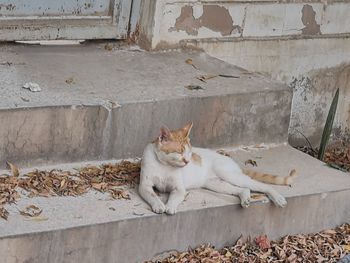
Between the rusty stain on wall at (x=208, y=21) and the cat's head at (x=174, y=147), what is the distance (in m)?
2.09

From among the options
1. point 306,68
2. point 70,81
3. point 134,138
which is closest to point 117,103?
point 134,138

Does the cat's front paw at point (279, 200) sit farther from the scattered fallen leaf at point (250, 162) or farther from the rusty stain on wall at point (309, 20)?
the rusty stain on wall at point (309, 20)

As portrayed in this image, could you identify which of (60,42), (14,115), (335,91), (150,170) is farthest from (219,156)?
(335,91)

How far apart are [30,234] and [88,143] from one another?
122 centimetres

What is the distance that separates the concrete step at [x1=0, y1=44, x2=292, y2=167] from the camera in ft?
19.5

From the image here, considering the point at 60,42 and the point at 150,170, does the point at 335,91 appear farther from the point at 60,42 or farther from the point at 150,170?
the point at 150,170

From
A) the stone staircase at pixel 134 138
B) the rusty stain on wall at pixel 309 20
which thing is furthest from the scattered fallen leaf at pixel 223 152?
the rusty stain on wall at pixel 309 20

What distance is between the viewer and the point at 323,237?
20.6 feet

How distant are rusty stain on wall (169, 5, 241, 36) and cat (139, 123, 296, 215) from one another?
170 centimetres

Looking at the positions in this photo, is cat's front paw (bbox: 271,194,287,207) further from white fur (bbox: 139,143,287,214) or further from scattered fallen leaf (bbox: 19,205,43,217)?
scattered fallen leaf (bbox: 19,205,43,217)

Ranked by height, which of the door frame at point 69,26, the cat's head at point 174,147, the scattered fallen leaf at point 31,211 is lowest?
the scattered fallen leaf at point 31,211

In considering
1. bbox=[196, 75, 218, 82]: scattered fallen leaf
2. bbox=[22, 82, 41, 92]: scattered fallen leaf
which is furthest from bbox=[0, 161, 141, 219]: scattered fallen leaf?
bbox=[196, 75, 218, 82]: scattered fallen leaf

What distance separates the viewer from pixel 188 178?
590cm

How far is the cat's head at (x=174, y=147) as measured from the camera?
562 centimetres
